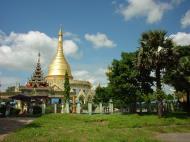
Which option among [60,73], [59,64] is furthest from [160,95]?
[59,64]

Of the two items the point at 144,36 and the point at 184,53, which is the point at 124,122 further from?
the point at 184,53

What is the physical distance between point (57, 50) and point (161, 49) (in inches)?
2537

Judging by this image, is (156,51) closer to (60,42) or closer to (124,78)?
(124,78)

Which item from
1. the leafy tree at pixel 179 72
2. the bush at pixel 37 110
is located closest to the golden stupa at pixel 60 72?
the bush at pixel 37 110

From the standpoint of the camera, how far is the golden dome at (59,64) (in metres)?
94.8

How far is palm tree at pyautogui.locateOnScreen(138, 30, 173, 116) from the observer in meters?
35.2

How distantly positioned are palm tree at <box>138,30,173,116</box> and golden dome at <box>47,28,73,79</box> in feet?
198

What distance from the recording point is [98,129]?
23.5 m

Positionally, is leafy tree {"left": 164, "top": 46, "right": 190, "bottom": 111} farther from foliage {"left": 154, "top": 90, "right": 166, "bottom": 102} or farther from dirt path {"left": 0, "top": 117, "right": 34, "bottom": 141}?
dirt path {"left": 0, "top": 117, "right": 34, "bottom": 141}

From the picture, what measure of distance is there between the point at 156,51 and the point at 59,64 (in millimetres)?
62559

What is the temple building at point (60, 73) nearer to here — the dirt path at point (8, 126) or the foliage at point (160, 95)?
the foliage at point (160, 95)

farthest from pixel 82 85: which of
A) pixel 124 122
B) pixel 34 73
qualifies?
pixel 124 122

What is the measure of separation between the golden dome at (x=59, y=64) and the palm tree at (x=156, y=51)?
60306 millimetres

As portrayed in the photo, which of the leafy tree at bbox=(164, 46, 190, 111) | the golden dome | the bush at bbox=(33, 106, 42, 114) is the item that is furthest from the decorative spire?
the leafy tree at bbox=(164, 46, 190, 111)
